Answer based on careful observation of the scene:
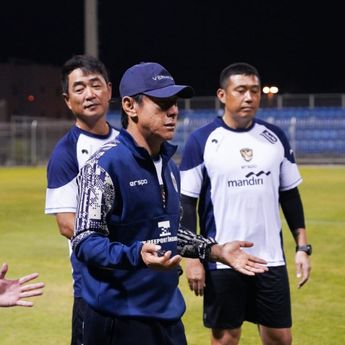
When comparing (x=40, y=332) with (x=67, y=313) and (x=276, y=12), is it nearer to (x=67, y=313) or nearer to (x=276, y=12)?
(x=67, y=313)

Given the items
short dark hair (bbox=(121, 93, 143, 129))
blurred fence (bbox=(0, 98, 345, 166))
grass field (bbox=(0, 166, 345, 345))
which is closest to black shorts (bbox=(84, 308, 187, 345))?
short dark hair (bbox=(121, 93, 143, 129))

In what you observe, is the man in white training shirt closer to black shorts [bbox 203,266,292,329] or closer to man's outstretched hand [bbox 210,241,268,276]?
black shorts [bbox 203,266,292,329]

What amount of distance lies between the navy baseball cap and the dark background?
47.7 metres

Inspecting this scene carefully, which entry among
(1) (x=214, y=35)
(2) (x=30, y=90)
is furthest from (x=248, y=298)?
(2) (x=30, y=90)

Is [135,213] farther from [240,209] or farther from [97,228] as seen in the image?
[240,209]

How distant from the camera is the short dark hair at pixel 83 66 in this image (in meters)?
4.78

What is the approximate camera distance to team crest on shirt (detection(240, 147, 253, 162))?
5191mm

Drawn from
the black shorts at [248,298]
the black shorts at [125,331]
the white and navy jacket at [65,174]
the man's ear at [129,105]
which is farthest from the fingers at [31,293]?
the black shorts at [248,298]

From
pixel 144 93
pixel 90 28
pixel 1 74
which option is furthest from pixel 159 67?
pixel 1 74

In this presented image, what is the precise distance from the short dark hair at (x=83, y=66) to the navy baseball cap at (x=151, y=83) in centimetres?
129

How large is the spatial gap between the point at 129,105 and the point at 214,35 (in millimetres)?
49654

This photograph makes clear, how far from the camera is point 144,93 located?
11.3 feet

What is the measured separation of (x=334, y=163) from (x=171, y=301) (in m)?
30.6

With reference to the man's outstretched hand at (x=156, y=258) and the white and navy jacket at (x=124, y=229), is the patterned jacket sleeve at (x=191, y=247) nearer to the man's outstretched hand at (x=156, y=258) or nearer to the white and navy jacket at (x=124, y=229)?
the white and navy jacket at (x=124, y=229)
